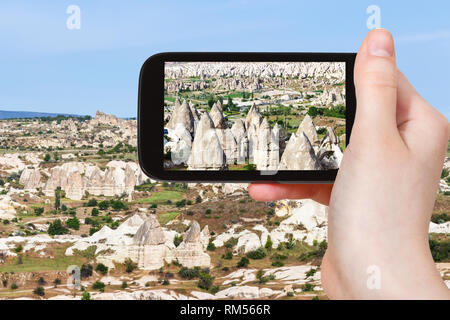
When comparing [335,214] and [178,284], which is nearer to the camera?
[335,214]

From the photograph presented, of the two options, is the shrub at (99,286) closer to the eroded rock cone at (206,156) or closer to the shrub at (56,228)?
the shrub at (56,228)

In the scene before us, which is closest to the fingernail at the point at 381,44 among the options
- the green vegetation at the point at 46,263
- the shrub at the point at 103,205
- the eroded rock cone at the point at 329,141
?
the eroded rock cone at the point at 329,141

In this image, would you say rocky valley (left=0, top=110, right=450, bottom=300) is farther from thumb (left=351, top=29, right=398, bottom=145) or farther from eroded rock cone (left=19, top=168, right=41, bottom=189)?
thumb (left=351, top=29, right=398, bottom=145)

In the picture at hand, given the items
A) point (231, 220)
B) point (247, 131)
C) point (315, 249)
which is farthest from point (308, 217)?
point (247, 131)

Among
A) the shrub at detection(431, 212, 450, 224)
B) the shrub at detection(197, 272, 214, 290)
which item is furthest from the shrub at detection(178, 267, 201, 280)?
the shrub at detection(431, 212, 450, 224)

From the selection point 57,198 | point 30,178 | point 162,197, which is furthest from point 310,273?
point 30,178

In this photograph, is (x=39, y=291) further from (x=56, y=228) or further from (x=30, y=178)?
(x=30, y=178)

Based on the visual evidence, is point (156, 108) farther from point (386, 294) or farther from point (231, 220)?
point (231, 220)
